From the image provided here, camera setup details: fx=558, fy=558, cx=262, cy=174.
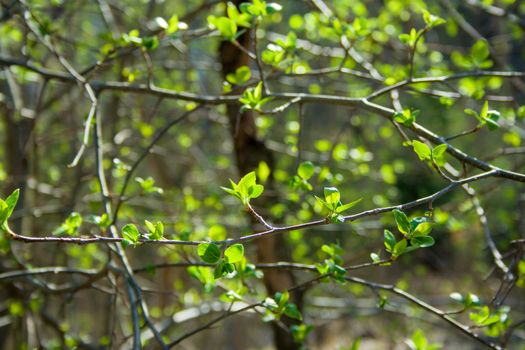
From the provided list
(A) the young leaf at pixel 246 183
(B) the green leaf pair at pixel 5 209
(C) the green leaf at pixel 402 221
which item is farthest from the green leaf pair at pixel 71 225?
(C) the green leaf at pixel 402 221

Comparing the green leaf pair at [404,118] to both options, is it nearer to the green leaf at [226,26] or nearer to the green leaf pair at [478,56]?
the green leaf at [226,26]

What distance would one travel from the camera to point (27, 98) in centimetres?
437

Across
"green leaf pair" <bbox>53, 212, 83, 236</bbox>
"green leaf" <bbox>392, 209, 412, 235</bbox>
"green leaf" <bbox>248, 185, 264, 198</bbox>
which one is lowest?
"green leaf pair" <bbox>53, 212, 83, 236</bbox>

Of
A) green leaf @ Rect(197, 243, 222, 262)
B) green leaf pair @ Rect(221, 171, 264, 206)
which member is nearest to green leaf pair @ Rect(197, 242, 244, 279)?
green leaf @ Rect(197, 243, 222, 262)

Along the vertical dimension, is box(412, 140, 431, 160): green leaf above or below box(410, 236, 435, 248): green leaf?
above

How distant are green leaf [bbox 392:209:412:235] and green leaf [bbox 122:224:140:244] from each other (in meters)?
0.55

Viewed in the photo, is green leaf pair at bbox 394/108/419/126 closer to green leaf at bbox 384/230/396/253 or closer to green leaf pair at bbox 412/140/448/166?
green leaf pair at bbox 412/140/448/166

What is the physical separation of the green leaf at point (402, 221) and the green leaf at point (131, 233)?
1.82 ft

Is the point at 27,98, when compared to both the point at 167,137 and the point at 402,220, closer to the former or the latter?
the point at 167,137

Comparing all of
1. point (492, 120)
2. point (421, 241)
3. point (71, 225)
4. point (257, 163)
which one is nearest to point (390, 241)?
point (421, 241)

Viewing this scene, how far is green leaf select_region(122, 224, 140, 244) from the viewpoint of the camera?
1.19m

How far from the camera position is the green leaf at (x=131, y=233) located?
119cm

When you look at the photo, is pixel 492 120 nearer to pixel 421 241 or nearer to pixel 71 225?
pixel 421 241

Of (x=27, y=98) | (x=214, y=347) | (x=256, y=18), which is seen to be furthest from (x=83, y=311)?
(x=256, y=18)
